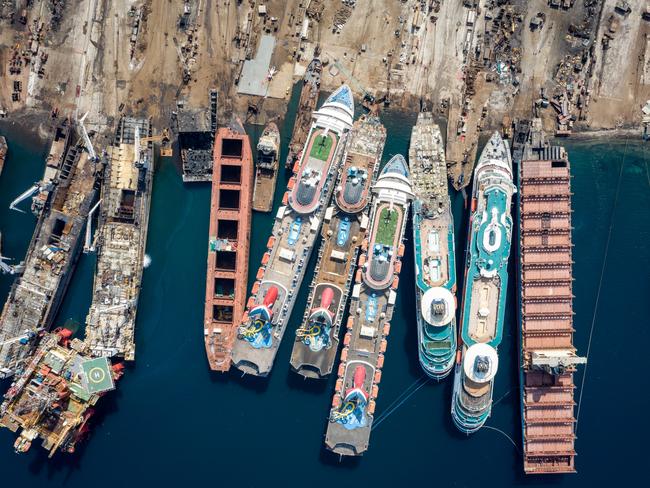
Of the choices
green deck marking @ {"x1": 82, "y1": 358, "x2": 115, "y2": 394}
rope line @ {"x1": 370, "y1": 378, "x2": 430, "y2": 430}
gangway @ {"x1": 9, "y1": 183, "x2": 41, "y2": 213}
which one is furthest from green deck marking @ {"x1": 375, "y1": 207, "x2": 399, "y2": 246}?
gangway @ {"x1": 9, "y1": 183, "x2": 41, "y2": 213}

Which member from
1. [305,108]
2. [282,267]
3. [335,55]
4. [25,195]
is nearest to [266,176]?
[305,108]

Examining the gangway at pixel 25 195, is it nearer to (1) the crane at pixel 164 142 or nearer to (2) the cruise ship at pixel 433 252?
(1) the crane at pixel 164 142

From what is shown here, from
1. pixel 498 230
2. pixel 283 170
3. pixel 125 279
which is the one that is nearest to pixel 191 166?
pixel 283 170

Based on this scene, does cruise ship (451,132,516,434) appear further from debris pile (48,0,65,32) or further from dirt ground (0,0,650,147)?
debris pile (48,0,65,32)

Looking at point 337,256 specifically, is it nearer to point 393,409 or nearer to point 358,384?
point 358,384

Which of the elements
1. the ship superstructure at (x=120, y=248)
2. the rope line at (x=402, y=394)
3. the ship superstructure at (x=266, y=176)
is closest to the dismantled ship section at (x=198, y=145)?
the ship superstructure at (x=120, y=248)

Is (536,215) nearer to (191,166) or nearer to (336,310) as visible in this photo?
(336,310)
